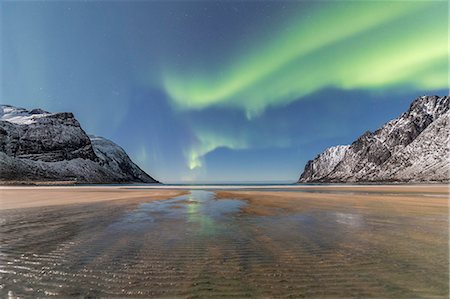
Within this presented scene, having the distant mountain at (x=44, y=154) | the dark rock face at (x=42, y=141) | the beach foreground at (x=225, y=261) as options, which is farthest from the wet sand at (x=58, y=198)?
the dark rock face at (x=42, y=141)

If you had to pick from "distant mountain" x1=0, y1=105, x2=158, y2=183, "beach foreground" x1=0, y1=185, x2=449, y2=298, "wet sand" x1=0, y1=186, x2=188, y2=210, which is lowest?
"beach foreground" x1=0, y1=185, x2=449, y2=298

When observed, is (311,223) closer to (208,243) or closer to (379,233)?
(379,233)

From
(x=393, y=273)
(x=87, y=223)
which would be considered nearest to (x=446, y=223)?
(x=393, y=273)

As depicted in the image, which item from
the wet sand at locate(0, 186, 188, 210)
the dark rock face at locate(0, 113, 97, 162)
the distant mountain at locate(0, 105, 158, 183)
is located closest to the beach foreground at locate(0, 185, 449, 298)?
the wet sand at locate(0, 186, 188, 210)

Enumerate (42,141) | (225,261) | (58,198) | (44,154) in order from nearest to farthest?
(225,261) < (58,198) < (44,154) < (42,141)

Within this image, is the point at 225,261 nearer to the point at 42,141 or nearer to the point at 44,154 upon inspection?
the point at 44,154

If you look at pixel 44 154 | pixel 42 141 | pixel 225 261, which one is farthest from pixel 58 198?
pixel 42 141

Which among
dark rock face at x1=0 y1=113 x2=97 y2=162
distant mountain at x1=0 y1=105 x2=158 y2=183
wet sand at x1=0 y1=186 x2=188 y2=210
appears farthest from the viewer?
dark rock face at x1=0 y1=113 x2=97 y2=162

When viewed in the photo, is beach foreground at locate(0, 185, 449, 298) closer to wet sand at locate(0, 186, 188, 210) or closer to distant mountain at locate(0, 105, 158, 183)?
wet sand at locate(0, 186, 188, 210)

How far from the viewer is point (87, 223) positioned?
1385cm

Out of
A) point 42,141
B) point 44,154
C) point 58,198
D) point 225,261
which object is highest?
point 42,141

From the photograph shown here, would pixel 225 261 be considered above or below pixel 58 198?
below

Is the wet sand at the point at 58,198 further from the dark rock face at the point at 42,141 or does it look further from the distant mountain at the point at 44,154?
the dark rock face at the point at 42,141

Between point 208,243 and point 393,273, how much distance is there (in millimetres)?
5943
